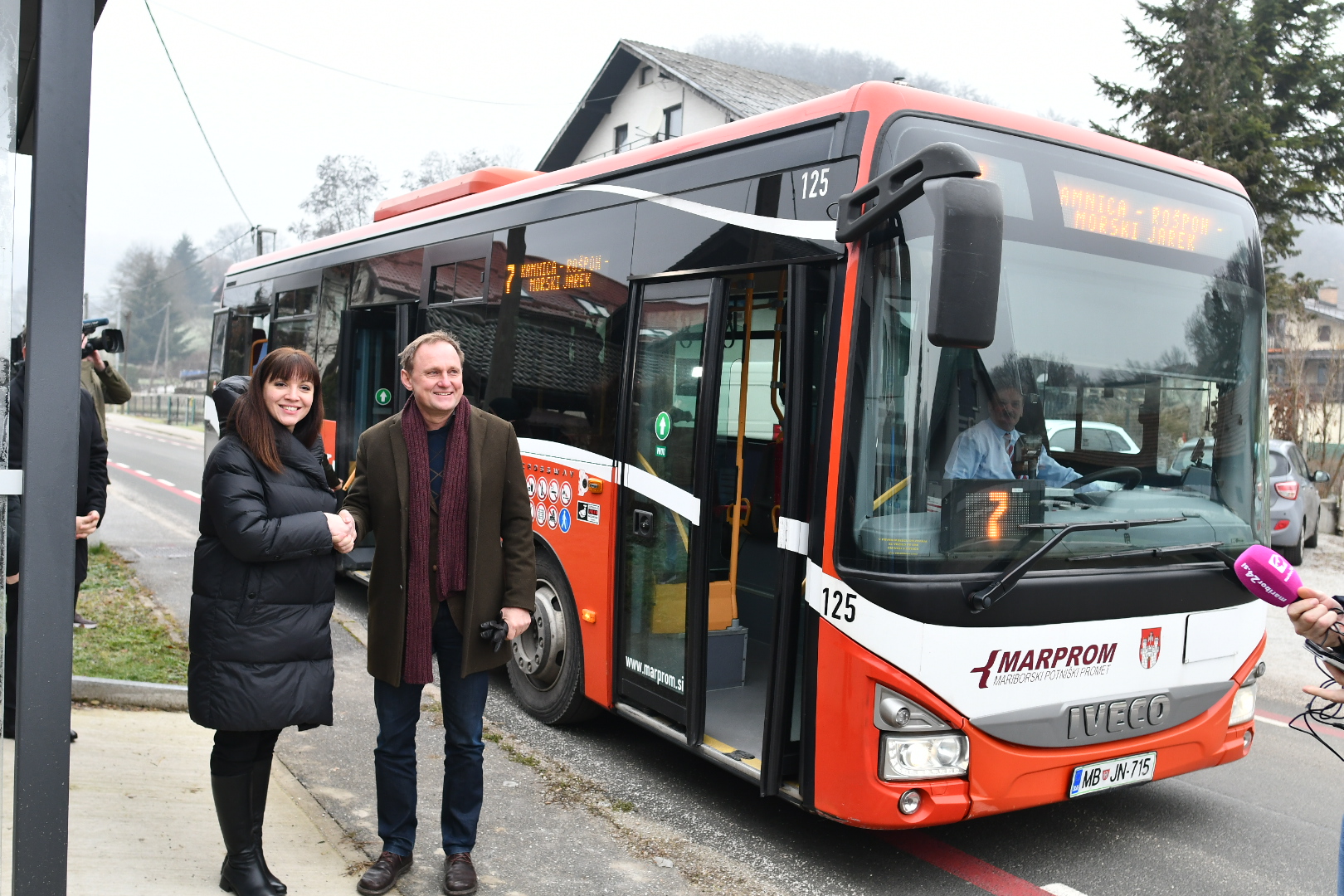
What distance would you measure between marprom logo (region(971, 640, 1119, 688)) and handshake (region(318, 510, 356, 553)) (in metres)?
2.16

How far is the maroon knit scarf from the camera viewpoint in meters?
3.70

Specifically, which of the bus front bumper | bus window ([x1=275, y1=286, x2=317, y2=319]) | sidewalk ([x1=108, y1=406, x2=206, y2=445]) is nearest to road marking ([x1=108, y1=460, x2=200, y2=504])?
bus window ([x1=275, y1=286, x2=317, y2=319])

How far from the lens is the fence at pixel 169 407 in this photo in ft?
172

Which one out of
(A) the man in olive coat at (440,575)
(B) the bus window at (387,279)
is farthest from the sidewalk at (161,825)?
(B) the bus window at (387,279)

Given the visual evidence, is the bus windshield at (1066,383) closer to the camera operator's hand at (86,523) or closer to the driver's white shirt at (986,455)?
the driver's white shirt at (986,455)

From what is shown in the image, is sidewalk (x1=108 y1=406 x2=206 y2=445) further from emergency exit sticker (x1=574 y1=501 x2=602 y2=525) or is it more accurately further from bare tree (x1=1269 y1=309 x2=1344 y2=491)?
emergency exit sticker (x1=574 y1=501 x2=602 y2=525)

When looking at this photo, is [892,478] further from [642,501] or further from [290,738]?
[290,738]

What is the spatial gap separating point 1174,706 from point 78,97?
421 cm

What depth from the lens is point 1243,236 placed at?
4594mm

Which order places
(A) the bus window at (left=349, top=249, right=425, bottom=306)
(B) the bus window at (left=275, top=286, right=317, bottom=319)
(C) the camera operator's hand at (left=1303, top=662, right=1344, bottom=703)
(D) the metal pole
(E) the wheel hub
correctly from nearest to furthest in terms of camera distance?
(C) the camera operator's hand at (left=1303, top=662, right=1344, bottom=703)
(D) the metal pole
(E) the wheel hub
(A) the bus window at (left=349, top=249, right=425, bottom=306)
(B) the bus window at (left=275, top=286, right=317, bottom=319)

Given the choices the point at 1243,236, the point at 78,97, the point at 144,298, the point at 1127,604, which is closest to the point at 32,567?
the point at 78,97

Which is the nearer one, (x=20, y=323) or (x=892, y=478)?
(x=20, y=323)

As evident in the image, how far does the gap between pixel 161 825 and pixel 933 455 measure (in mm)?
3198

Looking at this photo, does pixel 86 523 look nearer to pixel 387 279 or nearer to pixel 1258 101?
pixel 387 279
